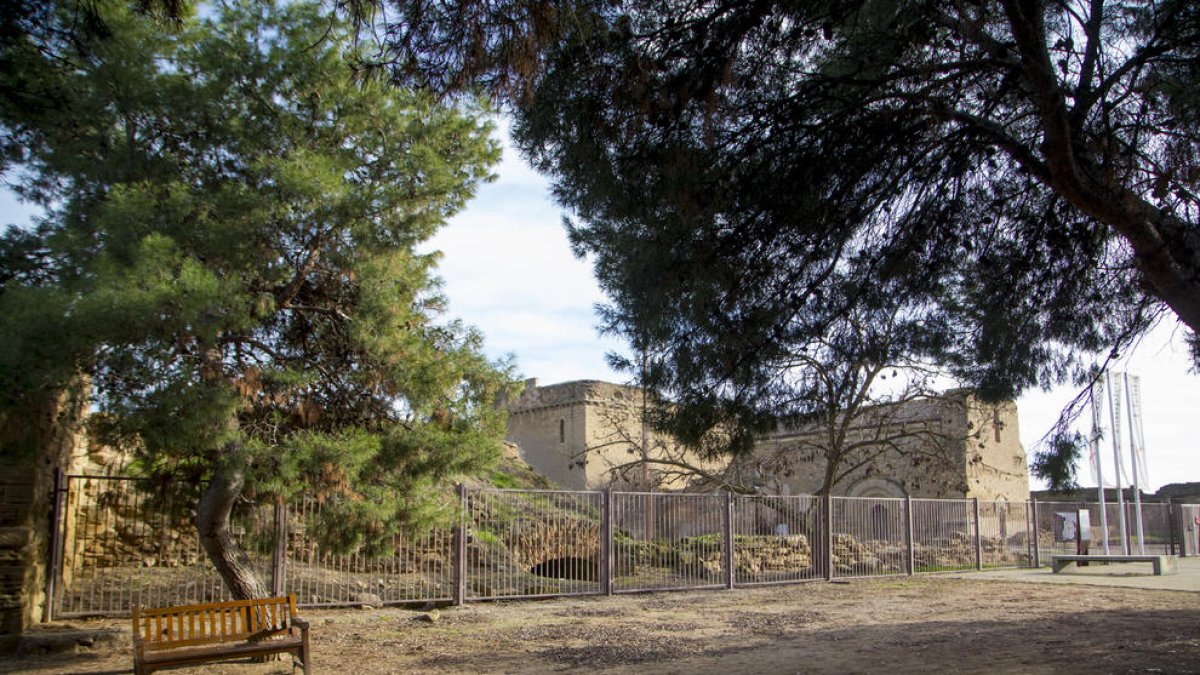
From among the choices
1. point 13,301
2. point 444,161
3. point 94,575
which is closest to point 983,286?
point 444,161

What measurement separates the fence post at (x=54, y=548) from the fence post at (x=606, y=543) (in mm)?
7637

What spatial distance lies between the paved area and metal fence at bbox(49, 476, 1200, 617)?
4.62 feet

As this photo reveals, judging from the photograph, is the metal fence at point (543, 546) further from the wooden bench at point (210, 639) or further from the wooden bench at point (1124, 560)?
the wooden bench at point (1124, 560)

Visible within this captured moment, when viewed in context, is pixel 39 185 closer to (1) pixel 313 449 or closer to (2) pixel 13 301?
(2) pixel 13 301

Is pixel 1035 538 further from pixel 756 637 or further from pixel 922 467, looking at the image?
pixel 756 637

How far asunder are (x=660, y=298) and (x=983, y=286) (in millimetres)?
3673

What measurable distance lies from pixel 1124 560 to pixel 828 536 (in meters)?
5.84

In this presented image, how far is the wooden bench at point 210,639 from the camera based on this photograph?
265 inches

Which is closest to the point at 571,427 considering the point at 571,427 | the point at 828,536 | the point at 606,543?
the point at 571,427

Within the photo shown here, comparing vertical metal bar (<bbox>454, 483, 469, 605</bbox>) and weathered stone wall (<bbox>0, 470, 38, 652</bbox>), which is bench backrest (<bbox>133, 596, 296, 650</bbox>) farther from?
vertical metal bar (<bbox>454, 483, 469, 605</bbox>)

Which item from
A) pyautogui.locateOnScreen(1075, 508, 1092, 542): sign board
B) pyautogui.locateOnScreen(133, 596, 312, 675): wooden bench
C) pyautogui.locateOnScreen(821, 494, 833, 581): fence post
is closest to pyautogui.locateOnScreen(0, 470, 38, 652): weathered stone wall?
pyautogui.locateOnScreen(133, 596, 312, 675): wooden bench

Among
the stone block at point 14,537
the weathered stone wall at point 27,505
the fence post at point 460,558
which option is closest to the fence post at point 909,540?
the fence post at point 460,558

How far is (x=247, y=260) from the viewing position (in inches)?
→ 313

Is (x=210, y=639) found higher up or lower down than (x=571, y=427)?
lower down
